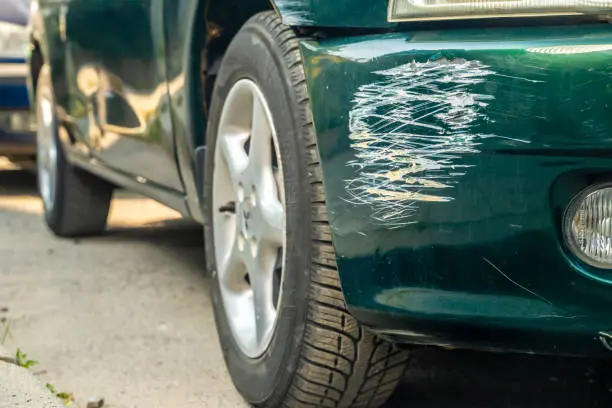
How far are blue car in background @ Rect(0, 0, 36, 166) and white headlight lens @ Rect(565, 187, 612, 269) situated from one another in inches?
184

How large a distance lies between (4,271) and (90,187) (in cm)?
69

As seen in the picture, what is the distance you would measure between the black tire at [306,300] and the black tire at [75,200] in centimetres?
249

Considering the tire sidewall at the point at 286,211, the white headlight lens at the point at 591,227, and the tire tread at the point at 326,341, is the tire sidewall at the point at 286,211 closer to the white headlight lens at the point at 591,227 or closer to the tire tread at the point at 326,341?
the tire tread at the point at 326,341

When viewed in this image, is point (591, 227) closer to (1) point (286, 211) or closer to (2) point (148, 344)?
(1) point (286, 211)

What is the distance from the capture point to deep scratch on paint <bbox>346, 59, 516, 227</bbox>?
5.76 feet

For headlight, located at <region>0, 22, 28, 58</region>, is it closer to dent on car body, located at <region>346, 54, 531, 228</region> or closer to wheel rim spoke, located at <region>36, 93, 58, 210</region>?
wheel rim spoke, located at <region>36, 93, 58, 210</region>

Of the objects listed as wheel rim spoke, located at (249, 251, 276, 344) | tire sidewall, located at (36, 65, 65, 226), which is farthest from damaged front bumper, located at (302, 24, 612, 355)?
tire sidewall, located at (36, 65, 65, 226)

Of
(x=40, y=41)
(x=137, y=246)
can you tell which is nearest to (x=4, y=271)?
(x=137, y=246)

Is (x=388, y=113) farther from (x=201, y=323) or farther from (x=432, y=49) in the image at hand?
(x=201, y=323)

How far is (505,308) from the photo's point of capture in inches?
70.9

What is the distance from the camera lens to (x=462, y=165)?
177cm

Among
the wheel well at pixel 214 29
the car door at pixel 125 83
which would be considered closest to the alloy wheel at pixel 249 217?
the wheel well at pixel 214 29

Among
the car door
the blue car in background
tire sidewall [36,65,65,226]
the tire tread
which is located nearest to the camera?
the tire tread

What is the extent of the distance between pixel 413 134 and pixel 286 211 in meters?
0.43
